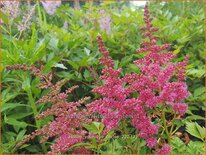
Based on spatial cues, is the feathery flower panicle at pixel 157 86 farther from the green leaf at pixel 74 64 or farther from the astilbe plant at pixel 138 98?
the green leaf at pixel 74 64

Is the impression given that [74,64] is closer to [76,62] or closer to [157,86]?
[76,62]

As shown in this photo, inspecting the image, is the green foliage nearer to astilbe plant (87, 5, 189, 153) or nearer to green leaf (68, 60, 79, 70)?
astilbe plant (87, 5, 189, 153)

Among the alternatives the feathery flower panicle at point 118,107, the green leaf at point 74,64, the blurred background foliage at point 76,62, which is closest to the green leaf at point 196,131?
the blurred background foliage at point 76,62

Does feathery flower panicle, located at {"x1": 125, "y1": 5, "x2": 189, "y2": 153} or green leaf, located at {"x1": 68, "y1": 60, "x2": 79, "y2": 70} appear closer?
feathery flower panicle, located at {"x1": 125, "y1": 5, "x2": 189, "y2": 153}

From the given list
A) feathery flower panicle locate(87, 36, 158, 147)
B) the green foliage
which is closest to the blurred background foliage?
the green foliage

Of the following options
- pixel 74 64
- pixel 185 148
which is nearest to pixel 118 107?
pixel 185 148

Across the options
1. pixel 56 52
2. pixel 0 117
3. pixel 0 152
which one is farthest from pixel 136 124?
pixel 56 52

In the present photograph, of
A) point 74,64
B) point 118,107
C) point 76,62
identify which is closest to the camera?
point 118,107

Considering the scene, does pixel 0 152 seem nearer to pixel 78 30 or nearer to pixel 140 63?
pixel 140 63

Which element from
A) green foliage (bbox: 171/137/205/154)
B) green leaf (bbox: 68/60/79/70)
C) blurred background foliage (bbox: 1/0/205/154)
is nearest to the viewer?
green foliage (bbox: 171/137/205/154)

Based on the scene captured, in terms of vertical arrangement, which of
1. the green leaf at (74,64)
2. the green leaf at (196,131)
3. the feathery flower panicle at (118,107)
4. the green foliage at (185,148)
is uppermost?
the green leaf at (74,64)

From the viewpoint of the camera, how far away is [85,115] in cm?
150

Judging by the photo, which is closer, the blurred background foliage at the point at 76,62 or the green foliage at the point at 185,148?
the green foliage at the point at 185,148

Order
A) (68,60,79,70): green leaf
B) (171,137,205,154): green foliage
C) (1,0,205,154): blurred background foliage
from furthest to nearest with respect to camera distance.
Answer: (68,60,79,70): green leaf, (1,0,205,154): blurred background foliage, (171,137,205,154): green foliage
